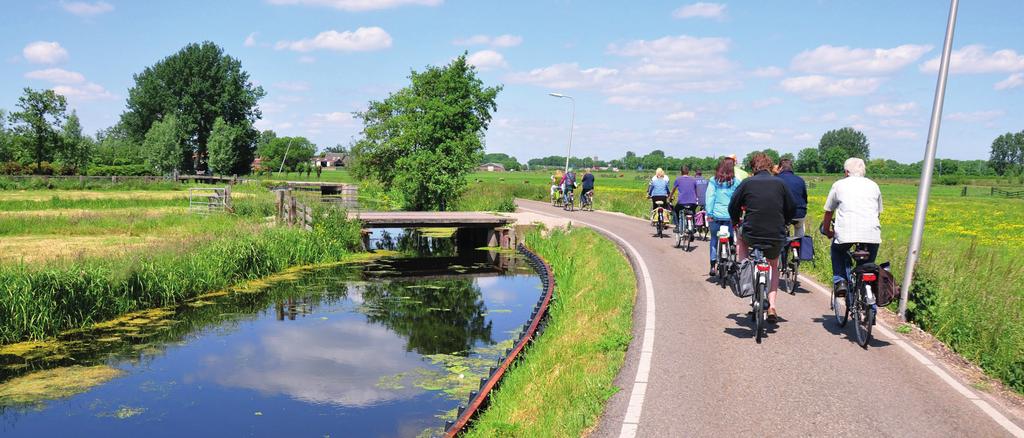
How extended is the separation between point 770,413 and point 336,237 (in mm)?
21261

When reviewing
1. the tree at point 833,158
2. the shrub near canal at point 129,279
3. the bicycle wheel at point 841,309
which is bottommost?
the shrub near canal at point 129,279

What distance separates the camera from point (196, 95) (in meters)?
82.9

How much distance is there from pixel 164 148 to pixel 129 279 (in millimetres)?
66923

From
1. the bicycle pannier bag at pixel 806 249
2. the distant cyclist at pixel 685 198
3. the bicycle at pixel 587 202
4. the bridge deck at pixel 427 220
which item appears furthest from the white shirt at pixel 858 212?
the bicycle at pixel 587 202

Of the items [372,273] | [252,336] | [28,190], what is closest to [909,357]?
[252,336]

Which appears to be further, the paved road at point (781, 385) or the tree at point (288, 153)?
the tree at point (288, 153)

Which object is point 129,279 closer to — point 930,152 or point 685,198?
point 685,198

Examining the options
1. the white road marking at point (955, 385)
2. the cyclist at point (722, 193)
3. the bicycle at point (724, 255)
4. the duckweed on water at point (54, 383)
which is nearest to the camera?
the white road marking at point (955, 385)

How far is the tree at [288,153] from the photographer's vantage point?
14350cm

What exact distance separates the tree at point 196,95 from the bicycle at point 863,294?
81510 mm

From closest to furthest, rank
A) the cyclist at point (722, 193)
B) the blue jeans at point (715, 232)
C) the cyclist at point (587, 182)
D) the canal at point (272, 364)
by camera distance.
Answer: the canal at point (272, 364), the cyclist at point (722, 193), the blue jeans at point (715, 232), the cyclist at point (587, 182)

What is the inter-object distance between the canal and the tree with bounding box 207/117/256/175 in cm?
6405

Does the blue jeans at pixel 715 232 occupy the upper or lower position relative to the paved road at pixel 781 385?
upper

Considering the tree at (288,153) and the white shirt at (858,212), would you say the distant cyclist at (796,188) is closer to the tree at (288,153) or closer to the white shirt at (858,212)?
the white shirt at (858,212)
